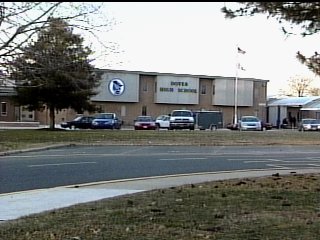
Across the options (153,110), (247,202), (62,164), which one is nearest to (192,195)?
(247,202)

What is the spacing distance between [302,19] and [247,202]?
3.03m

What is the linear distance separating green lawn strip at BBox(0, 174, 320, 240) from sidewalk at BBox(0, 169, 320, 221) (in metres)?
0.55

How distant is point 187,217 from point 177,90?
66.4 metres

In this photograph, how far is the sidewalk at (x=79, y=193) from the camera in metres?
9.30

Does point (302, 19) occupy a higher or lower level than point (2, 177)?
higher

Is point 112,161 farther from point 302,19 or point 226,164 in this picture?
point 302,19

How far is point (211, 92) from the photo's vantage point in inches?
3034

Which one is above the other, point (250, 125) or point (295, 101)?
point (295, 101)

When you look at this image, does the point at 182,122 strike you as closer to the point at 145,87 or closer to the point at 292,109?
the point at 145,87

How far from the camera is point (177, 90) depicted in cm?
7412

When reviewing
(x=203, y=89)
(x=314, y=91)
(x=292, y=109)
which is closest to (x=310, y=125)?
(x=203, y=89)

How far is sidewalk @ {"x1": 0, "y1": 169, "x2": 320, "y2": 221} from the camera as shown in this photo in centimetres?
930

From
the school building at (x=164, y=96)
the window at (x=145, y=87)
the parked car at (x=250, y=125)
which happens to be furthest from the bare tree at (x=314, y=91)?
the parked car at (x=250, y=125)

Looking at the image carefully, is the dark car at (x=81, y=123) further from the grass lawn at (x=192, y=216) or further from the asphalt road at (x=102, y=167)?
the grass lawn at (x=192, y=216)
